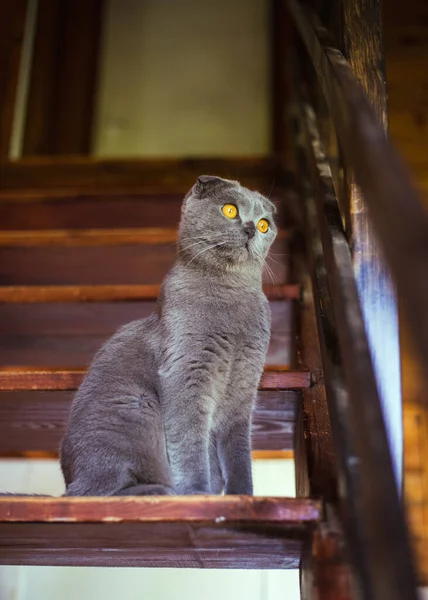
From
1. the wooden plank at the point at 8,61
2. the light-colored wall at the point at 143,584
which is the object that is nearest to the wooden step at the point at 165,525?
the light-colored wall at the point at 143,584

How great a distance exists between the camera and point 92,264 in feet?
7.13

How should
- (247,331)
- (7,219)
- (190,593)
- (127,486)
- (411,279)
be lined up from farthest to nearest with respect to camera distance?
(7,219) → (190,593) → (247,331) → (127,486) → (411,279)

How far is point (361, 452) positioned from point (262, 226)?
0.78 metres

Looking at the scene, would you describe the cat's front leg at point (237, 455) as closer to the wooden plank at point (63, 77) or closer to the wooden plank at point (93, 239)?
the wooden plank at point (93, 239)

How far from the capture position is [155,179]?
3.06 m

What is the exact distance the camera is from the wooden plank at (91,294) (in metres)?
1.81

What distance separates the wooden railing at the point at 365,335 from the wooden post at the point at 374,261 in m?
0.04

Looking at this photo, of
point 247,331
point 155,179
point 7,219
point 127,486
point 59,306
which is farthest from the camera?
point 155,179

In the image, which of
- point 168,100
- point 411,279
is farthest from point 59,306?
Result: point 168,100

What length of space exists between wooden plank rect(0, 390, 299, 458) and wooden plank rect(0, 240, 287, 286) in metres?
0.56

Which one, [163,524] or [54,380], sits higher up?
[54,380]

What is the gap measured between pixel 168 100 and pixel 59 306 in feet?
6.83

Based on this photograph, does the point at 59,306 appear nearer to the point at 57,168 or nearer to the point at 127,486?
the point at 127,486

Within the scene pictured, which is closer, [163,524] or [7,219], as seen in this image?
[163,524]
